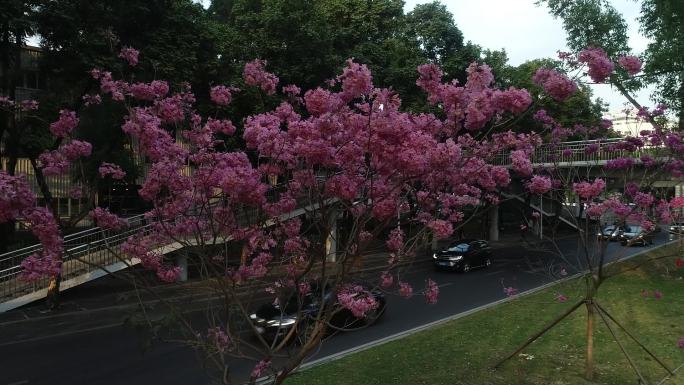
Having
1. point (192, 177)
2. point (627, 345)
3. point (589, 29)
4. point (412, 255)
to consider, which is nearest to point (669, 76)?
point (589, 29)

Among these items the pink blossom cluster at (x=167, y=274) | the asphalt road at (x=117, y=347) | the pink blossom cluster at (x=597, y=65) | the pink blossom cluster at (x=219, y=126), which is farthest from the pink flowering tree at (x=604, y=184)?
the pink blossom cluster at (x=167, y=274)


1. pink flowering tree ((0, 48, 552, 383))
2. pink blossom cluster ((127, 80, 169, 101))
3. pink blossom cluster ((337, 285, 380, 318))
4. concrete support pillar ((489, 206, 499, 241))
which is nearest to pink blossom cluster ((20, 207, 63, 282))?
pink flowering tree ((0, 48, 552, 383))

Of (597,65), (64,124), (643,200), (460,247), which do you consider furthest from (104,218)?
(460,247)

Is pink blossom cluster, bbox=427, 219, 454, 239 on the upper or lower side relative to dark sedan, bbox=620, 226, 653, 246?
upper

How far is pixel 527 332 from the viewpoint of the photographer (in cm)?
1077

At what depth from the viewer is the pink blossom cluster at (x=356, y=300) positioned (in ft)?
16.3

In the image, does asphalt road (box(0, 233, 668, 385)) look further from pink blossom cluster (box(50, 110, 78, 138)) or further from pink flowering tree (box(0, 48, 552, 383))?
pink blossom cluster (box(50, 110, 78, 138))

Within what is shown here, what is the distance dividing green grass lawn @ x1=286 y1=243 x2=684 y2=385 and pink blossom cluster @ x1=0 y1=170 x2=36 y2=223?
5.46m

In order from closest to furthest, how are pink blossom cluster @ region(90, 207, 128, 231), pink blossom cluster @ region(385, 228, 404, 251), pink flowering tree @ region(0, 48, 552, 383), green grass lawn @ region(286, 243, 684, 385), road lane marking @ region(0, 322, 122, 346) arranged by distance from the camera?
pink flowering tree @ region(0, 48, 552, 383)
pink blossom cluster @ region(90, 207, 128, 231)
pink blossom cluster @ region(385, 228, 404, 251)
green grass lawn @ region(286, 243, 684, 385)
road lane marking @ region(0, 322, 122, 346)

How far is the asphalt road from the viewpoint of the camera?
32.0ft

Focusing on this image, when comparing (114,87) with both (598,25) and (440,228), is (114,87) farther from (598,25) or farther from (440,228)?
(598,25)

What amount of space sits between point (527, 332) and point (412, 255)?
6590 mm

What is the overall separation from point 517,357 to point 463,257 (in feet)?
46.9

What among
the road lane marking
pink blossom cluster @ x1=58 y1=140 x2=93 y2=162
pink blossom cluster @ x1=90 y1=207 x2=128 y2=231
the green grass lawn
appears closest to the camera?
pink blossom cluster @ x1=58 y1=140 x2=93 y2=162
